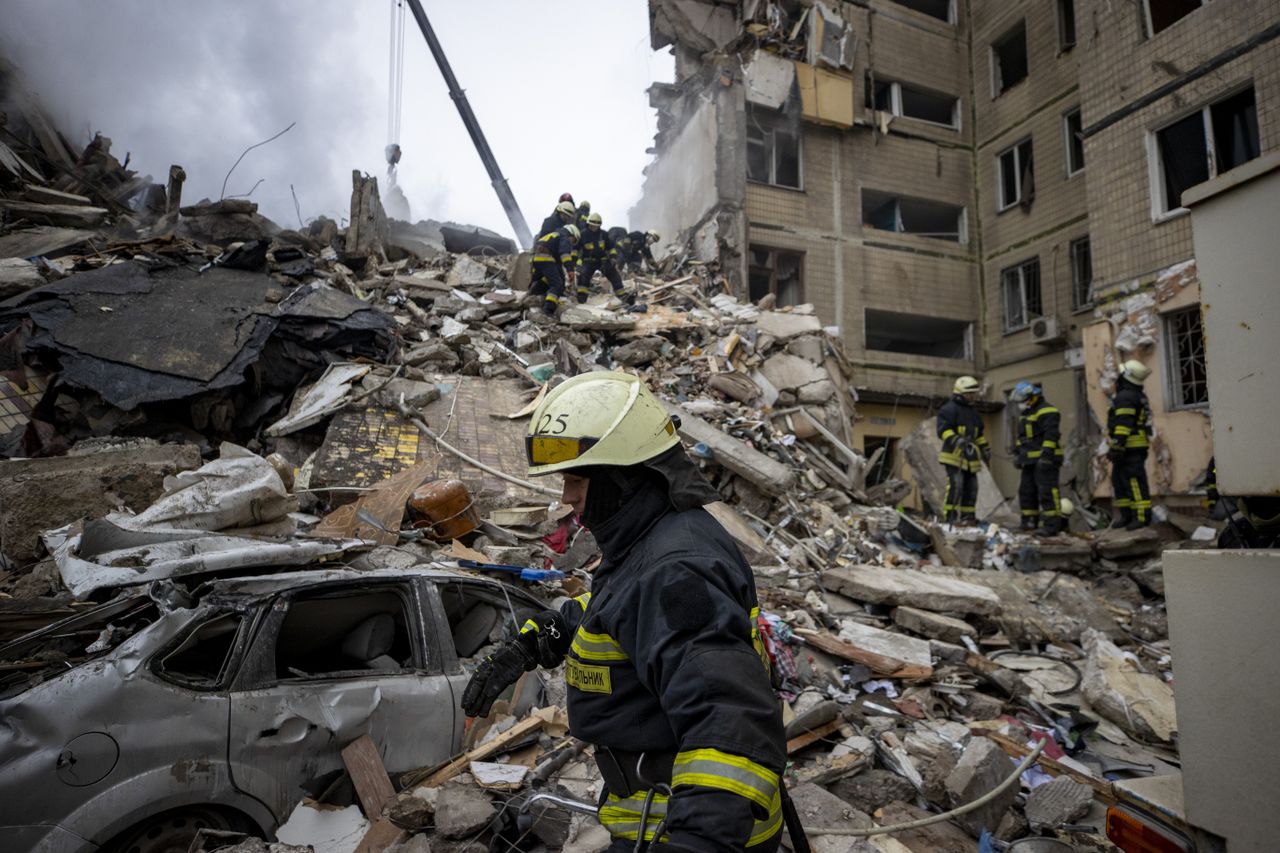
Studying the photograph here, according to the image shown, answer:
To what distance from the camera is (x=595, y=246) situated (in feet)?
38.6

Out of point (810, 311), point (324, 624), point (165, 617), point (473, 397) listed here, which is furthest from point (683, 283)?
point (165, 617)

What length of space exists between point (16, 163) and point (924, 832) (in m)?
17.0

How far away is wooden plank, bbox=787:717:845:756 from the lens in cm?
362

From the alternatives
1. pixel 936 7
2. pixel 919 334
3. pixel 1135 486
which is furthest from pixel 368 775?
pixel 936 7

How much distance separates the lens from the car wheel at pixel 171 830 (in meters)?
2.29

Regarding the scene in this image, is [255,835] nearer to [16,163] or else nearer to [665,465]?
[665,465]

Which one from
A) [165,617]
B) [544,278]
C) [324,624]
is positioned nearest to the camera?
[165,617]

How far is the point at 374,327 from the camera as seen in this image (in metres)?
8.43

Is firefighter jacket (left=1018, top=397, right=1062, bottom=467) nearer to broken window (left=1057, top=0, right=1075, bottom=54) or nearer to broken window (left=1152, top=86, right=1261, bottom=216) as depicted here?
broken window (left=1152, top=86, right=1261, bottom=216)

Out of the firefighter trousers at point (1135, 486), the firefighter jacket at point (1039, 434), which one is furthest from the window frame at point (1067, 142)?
the firefighter trousers at point (1135, 486)

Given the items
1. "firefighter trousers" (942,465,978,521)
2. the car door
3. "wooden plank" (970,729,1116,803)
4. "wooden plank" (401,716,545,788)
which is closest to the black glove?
the car door

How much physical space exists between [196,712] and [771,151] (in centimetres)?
1659

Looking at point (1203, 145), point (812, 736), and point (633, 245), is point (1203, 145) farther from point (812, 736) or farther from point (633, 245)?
point (812, 736)

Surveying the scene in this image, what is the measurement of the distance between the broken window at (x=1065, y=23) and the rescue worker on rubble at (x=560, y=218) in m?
12.5
